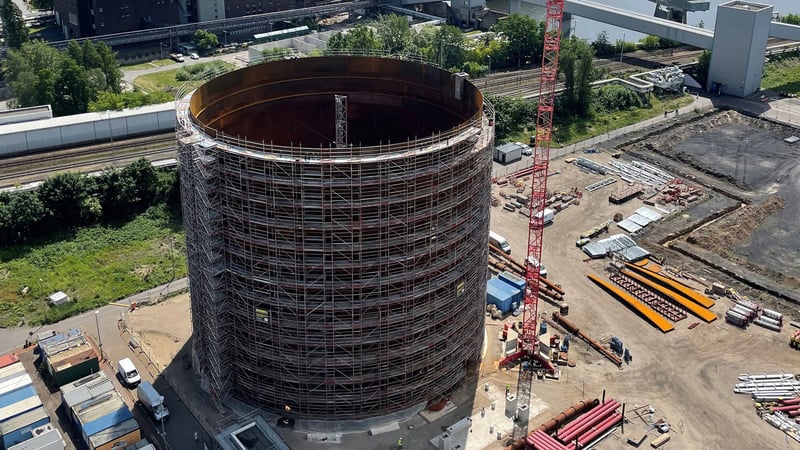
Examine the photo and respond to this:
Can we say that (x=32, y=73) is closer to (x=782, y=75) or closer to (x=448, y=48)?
(x=448, y=48)

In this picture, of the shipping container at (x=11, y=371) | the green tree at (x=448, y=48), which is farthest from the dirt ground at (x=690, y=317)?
the shipping container at (x=11, y=371)

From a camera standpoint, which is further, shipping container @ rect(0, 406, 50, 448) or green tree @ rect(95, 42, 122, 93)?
green tree @ rect(95, 42, 122, 93)

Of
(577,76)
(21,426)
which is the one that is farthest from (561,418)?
(577,76)

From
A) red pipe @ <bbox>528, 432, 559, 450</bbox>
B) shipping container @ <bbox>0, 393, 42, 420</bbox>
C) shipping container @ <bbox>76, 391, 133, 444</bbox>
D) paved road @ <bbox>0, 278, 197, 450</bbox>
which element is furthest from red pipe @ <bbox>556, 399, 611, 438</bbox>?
shipping container @ <bbox>0, 393, 42, 420</bbox>

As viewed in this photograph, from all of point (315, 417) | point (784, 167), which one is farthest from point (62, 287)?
point (784, 167)

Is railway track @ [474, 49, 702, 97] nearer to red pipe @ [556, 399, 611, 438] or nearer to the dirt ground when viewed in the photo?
the dirt ground

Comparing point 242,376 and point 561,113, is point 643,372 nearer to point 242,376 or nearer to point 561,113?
point 242,376
